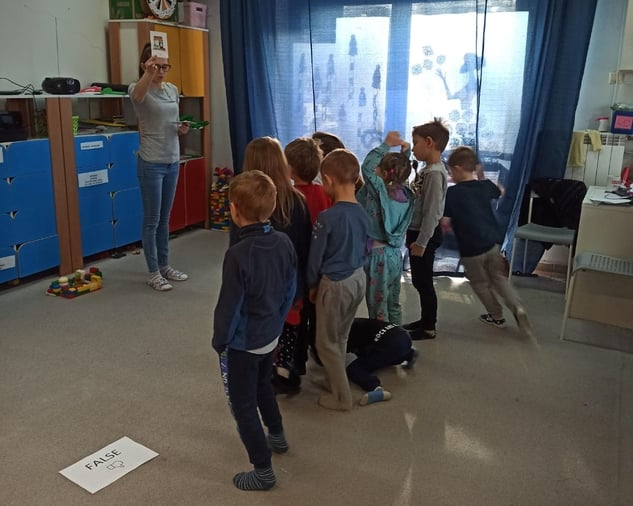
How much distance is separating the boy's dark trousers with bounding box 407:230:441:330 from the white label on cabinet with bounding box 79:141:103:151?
7.55 feet

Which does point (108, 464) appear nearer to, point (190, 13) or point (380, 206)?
point (380, 206)

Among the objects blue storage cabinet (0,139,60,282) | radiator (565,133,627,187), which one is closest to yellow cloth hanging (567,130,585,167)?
radiator (565,133,627,187)

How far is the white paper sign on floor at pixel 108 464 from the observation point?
78.7 inches

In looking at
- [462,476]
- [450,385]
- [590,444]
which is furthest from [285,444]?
[590,444]

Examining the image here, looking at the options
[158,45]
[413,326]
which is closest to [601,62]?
[413,326]

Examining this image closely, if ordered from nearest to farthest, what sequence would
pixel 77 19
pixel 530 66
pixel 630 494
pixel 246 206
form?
pixel 246 206
pixel 630 494
pixel 530 66
pixel 77 19

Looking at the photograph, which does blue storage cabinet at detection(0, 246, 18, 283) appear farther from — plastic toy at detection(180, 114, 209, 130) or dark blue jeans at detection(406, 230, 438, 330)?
dark blue jeans at detection(406, 230, 438, 330)

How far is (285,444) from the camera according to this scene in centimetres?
217

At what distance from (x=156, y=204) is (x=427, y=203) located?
1.74 m

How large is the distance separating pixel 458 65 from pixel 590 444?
2761 mm

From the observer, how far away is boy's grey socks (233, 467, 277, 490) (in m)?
1.95

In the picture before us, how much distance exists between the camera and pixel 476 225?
3121mm

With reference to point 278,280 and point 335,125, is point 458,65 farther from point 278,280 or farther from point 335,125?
point 278,280

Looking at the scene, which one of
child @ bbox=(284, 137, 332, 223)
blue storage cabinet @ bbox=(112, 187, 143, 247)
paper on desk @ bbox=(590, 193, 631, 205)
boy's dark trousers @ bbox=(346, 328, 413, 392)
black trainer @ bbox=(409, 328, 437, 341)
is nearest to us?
child @ bbox=(284, 137, 332, 223)
